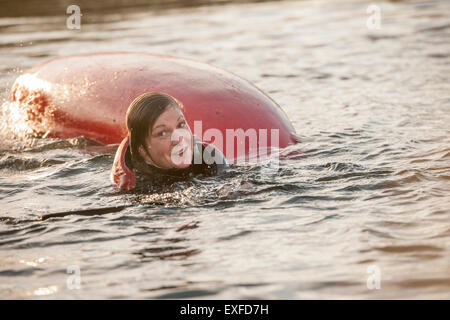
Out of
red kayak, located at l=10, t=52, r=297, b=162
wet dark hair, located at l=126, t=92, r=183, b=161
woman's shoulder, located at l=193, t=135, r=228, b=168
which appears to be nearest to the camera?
wet dark hair, located at l=126, t=92, r=183, b=161

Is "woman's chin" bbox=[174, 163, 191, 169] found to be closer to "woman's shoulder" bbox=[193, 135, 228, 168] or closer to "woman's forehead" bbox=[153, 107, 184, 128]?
"woman's shoulder" bbox=[193, 135, 228, 168]

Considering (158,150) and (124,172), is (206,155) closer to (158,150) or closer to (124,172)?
(158,150)

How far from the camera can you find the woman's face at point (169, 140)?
4816 millimetres

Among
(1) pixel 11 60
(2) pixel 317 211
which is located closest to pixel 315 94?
(2) pixel 317 211

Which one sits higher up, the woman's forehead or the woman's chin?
the woman's forehead

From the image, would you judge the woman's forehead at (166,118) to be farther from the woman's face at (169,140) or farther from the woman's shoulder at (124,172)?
the woman's shoulder at (124,172)

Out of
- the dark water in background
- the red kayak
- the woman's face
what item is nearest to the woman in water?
the woman's face

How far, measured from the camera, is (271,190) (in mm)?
4891

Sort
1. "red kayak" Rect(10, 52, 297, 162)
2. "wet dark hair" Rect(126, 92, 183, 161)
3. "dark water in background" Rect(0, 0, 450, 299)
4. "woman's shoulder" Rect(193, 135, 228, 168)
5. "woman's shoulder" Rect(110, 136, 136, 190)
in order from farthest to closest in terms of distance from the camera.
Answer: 1. "red kayak" Rect(10, 52, 297, 162)
2. "woman's shoulder" Rect(193, 135, 228, 168)
3. "woman's shoulder" Rect(110, 136, 136, 190)
4. "wet dark hair" Rect(126, 92, 183, 161)
5. "dark water in background" Rect(0, 0, 450, 299)

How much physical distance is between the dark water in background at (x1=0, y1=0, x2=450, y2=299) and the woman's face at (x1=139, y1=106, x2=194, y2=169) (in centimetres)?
25

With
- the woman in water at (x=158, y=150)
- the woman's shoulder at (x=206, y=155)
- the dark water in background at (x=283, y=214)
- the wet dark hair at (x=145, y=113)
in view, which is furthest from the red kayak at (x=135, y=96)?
the wet dark hair at (x=145, y=113)

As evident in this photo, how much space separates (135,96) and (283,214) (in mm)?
2279

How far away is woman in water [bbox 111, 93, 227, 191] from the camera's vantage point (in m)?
4.82
